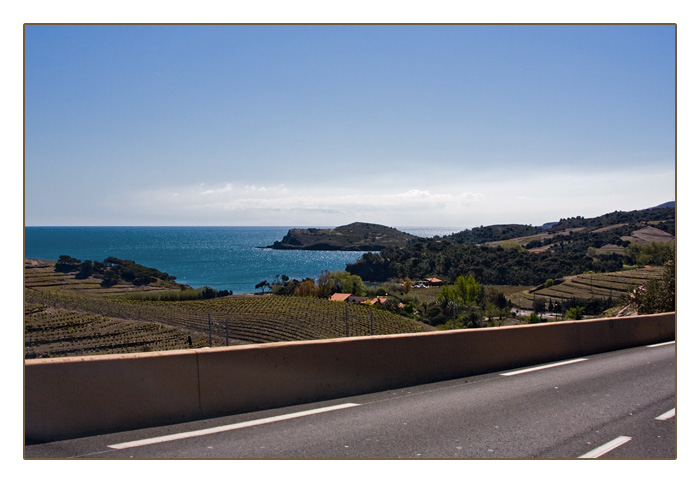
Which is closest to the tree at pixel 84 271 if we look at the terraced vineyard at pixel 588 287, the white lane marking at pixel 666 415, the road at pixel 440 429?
the terraced vineyard at pixel 588 287

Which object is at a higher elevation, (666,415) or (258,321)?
(666,415)

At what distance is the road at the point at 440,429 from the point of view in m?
5.11

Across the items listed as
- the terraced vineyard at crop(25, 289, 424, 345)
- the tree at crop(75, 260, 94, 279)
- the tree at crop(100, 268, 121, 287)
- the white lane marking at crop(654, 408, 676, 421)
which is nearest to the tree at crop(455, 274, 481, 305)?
the terraced vineyard at crop(25, 289, 424, 345)

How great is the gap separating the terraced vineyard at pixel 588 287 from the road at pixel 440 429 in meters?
85.5

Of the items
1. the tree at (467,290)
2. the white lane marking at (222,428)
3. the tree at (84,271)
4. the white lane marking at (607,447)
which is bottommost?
the tree at (467,290)

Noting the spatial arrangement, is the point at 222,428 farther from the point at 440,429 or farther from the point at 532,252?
the point at 532,252

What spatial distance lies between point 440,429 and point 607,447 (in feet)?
4.92

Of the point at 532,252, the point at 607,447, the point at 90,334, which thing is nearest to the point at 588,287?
the point at 532,252

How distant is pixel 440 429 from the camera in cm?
596

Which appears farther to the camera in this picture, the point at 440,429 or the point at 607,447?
the point at 440,429

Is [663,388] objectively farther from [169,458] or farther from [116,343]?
[116,343]

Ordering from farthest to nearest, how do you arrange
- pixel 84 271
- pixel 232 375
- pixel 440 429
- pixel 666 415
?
pixel 84 271
pixel 666 415
pixel 232 375
pixel 440 429

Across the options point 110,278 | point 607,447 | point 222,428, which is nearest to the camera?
point 607,447

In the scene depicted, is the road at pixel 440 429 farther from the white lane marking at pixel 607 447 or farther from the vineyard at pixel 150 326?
the vineyard at pixel 150 326
